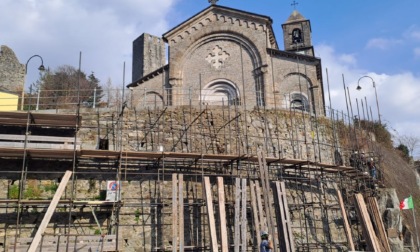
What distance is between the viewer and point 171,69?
2180 centimetres

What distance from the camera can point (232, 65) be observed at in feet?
70.0

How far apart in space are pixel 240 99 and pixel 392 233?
9.32m

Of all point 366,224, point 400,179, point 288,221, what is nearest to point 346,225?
point 366,224

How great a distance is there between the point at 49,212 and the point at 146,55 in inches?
1151

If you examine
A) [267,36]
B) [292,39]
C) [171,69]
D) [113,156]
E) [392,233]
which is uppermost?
[292,39]

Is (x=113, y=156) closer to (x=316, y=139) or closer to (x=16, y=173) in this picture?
(x=16, y=173)

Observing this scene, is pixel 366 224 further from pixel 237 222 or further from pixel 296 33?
pixel 296 33

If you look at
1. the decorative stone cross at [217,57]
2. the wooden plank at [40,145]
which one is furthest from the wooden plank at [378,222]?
the wooden plank at [40,145]

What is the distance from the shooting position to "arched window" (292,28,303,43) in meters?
34.8

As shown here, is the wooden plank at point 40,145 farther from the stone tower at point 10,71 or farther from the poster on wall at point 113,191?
the stone tower at point 10,71

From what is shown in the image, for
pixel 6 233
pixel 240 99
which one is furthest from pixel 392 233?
pixel 6 233

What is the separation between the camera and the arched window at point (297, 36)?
34812mm

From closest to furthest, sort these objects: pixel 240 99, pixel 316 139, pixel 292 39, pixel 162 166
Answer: pixel 162 166
pixel 316 139
pixel 240 99
pixel 292 39

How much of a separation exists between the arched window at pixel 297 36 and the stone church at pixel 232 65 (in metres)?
12.9
